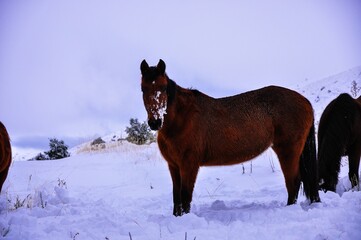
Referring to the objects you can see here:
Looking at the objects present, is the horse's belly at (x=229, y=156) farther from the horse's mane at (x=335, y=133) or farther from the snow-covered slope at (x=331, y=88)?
the snow-covered slope at (x=331, y=88)

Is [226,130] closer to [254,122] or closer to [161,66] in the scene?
[254,122]

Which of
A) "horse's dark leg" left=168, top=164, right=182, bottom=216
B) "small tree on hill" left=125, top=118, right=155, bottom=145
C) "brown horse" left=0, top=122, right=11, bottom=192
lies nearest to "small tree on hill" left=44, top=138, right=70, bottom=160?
"small tree on hill" left=125, top=118, right=155, bottom=145

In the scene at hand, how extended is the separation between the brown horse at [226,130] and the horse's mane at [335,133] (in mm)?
903

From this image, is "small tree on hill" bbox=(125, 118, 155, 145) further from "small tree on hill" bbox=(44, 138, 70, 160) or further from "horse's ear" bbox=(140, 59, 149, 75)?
"horse's ear" bbox=(140, 59, 149, 75)

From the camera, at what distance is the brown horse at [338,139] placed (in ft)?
18.1

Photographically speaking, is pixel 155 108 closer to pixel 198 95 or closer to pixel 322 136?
pixel 198 95

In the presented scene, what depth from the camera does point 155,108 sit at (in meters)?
3.85

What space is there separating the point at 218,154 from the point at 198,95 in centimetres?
94

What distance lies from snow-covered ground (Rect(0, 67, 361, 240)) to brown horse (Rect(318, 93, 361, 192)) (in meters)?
0.36

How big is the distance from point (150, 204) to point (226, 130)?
1939mm

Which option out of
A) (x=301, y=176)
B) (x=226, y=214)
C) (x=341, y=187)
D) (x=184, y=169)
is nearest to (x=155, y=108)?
(x=184, y=169)

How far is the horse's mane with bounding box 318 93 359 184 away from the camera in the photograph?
552 cm

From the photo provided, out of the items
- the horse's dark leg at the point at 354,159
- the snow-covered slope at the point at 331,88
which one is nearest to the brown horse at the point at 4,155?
the horse's dark leg at the point at 354,159

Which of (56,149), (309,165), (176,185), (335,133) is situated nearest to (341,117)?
(335,133)
